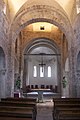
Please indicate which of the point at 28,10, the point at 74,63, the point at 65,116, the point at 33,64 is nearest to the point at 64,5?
the point at 28,10

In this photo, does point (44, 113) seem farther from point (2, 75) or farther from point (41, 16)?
point (41, 16)

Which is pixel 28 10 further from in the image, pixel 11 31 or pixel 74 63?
pixel 74 63

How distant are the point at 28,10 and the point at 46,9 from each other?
5.44 ft

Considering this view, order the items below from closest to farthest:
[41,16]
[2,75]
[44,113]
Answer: [44,113] < [2,75] < [41,16]

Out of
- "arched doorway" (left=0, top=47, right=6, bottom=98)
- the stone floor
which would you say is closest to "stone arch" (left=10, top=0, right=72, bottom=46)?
"arched doorway" (left=0, top=47, right=6, bottom=98)

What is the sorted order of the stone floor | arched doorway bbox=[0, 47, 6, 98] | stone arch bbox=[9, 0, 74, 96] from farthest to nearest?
stone arch bbox=[9, 0, 74, 96] → arched doorway bbox=[0, 47, 6, 98] → the stone floor

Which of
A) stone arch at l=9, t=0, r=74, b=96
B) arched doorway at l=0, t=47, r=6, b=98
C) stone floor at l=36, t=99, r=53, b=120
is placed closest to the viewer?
stone floor at l=36, t=99, r=53, b=120

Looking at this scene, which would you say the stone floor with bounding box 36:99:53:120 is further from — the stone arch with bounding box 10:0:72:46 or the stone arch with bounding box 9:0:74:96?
the stone arch with bounding box 10:0:72:46

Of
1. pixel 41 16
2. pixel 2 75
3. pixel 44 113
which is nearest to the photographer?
pixel 44 113

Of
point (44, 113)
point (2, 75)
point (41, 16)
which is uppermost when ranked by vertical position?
point (41, 16)

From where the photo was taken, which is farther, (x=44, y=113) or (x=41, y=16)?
(x=41, y=16)

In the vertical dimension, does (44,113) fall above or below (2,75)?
below

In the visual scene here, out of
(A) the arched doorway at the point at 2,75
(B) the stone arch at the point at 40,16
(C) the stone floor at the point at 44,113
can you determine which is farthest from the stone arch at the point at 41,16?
(C) the stone floor at the point at 44,113

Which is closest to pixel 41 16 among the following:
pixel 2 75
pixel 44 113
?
pixel 2 75
